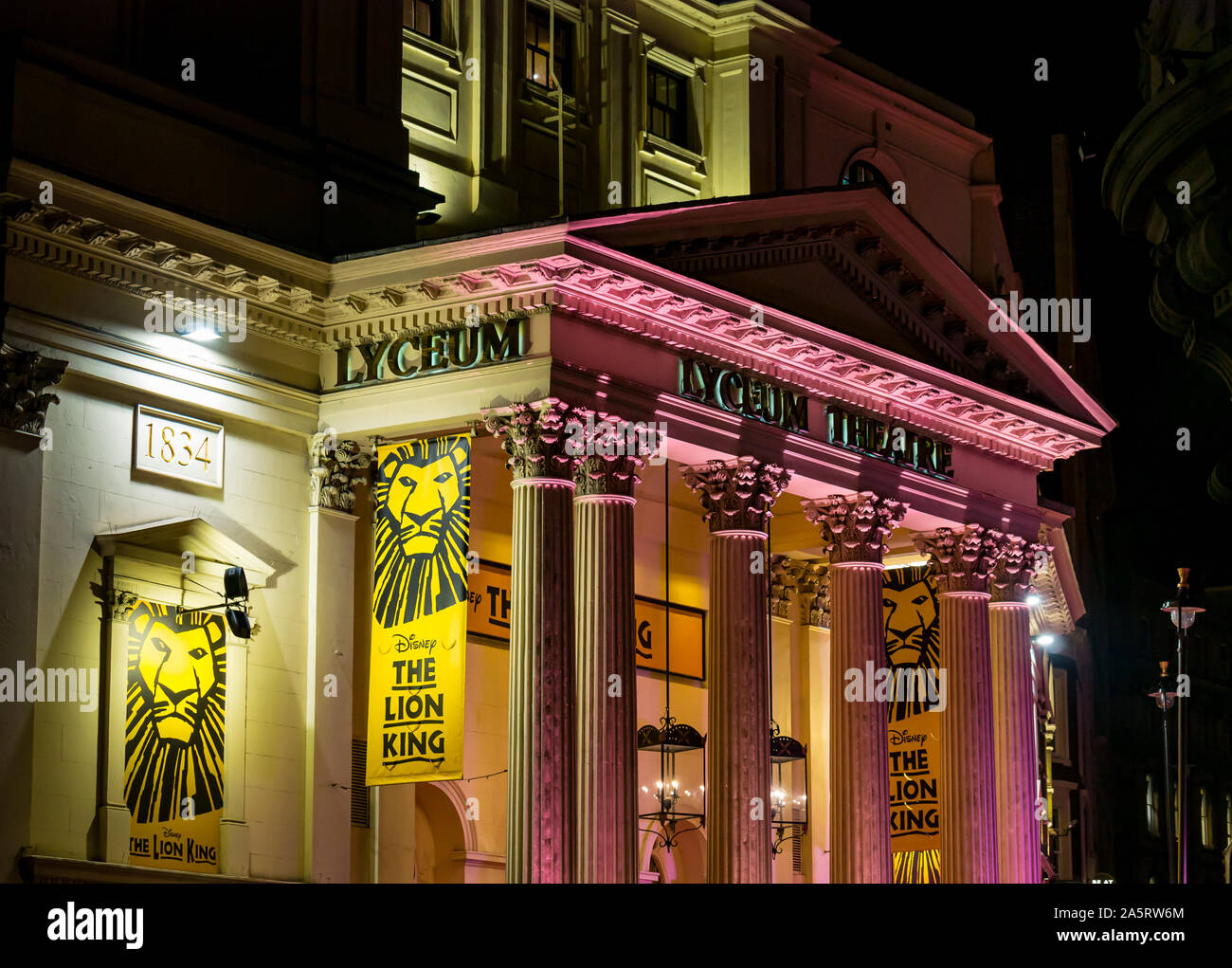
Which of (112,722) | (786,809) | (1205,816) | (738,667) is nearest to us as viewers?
(112,722)

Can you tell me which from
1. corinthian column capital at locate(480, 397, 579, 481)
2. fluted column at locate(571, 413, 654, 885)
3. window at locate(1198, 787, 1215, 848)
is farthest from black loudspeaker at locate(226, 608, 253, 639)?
window at locate(1198, 787, 1215, 848)

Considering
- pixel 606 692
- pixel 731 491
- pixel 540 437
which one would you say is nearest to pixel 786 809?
pixel 731 491

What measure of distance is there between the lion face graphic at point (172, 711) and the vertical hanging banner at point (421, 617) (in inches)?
81.6

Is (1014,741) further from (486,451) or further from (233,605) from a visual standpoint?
(233,605)

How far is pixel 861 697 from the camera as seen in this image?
3400 cm

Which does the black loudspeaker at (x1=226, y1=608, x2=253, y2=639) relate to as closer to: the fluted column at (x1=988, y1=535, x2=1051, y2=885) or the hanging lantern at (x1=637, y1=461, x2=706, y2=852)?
the hanging lantern at (x1=637, y1=461, x2=706, y2=852)

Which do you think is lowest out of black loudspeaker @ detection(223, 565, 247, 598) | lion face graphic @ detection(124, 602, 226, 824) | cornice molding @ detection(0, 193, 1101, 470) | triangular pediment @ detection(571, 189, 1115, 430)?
lion face graphic @ detection(124, 602, 226, 824)

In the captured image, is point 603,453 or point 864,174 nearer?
point 603,453

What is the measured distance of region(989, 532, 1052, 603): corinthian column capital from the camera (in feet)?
124

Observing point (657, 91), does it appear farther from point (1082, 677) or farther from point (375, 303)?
point (1082, 677)

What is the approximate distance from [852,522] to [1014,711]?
5.17 metres

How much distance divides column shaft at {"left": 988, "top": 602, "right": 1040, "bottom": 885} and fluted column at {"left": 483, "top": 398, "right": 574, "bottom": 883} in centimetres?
1057

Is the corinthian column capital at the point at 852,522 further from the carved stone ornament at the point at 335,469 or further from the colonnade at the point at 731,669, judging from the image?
the carved stone ornament at the point at 335,469
